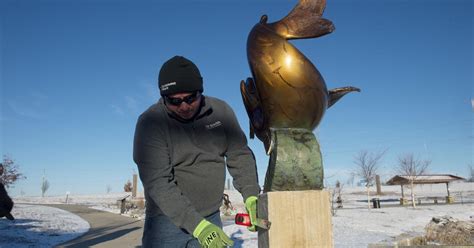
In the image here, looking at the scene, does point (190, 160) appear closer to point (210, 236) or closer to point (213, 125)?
point (213, 125)

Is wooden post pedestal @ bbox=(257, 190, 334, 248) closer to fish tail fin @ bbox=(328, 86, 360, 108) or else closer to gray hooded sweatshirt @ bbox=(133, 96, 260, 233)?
gray hooded sweatshirt @ bbox=(133, 96, 260, 233)

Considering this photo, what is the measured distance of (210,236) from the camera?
1862 millimetres

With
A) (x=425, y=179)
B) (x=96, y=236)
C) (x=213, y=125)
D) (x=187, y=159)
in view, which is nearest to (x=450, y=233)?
(x=213, y=125)

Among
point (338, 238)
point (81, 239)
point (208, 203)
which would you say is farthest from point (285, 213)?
point (81, 239)

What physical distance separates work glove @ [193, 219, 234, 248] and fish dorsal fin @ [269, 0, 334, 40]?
4.50ft

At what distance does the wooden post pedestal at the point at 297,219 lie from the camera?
81.9 inches

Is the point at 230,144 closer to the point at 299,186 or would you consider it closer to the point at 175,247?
the point at 299,186

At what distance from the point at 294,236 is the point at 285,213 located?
0.14 meters

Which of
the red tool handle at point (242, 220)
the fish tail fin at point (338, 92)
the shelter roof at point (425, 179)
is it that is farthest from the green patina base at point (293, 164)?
the shelter roof at point (425, 179)

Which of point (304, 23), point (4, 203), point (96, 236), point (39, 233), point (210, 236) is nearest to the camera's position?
point (210, 236)

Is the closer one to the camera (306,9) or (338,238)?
(306,9)

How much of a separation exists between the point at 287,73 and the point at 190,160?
0.85 metres

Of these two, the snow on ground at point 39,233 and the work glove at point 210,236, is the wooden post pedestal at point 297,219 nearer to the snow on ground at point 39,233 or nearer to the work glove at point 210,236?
the work glove at point 210,236

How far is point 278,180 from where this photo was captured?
7.36ft
